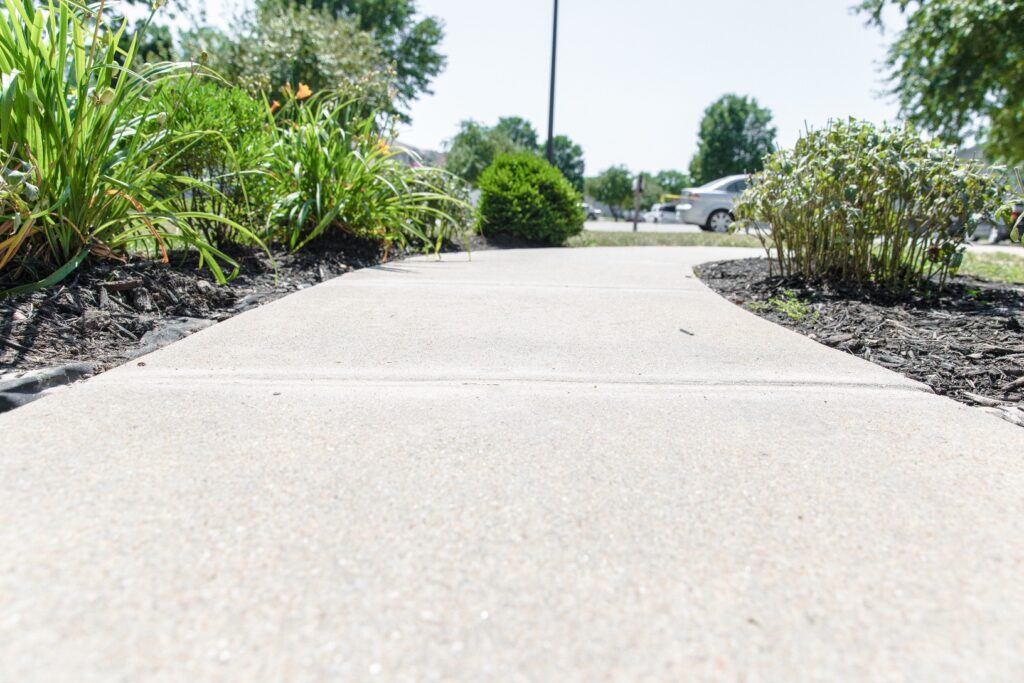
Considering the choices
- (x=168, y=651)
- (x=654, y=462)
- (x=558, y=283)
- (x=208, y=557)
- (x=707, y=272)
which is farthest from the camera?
(x=707, y=272)

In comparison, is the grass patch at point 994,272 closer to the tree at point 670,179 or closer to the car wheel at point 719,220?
the car wheel at point 719,220

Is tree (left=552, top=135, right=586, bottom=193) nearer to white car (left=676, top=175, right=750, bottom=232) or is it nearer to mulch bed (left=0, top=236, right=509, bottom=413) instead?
white car (left=676, top=175, right=750, bottom=232)

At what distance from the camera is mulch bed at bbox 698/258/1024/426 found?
2889 millimetres

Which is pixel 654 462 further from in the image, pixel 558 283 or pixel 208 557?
pixel 558 283

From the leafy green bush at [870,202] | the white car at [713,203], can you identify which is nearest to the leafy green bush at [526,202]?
the leafy green bush at [870,202]

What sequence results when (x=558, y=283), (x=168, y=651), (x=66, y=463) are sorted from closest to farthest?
(x=168, y=651), (x=66, y=463), (x=558, y=283)

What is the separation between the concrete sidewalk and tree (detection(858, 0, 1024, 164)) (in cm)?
1897

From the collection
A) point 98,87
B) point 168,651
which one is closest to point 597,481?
point 168,651

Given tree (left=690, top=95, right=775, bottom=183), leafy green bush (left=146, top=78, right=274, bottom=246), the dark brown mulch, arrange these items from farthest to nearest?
tree (left=690, top=95, right=775, bottom=183) < leafy green bush (left=146, top=78, right=274, bottom=246) < the dark brown mulch

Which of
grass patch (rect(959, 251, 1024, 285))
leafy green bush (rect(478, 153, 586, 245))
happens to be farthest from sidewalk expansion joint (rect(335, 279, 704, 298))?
leafy green bush (rect(478, 153, 586, 245))

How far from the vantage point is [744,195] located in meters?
5.43

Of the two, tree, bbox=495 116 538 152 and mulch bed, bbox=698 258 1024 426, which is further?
tree, bbox=495 116 538 152

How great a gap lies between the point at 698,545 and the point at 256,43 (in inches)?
→ 756

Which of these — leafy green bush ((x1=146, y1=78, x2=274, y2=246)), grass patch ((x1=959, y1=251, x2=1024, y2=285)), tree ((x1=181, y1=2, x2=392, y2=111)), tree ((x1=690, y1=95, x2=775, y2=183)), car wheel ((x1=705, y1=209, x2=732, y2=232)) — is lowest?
grass patch ((x1=959, y1=251, x2=1024, y2=285))
